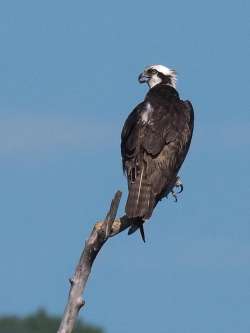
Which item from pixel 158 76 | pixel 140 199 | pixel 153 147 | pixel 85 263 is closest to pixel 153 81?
pixel 158 76

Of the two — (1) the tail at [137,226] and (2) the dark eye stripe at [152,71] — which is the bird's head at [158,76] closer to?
(2) the dark eye stripe at [152,71]

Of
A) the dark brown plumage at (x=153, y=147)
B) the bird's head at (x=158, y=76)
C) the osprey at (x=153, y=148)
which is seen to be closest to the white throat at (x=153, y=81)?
the bird's head at (x=158, y=76)

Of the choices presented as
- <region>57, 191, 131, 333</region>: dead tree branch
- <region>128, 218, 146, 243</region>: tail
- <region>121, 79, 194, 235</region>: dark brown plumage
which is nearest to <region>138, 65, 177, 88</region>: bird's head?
<region>121, 79, 194, 235</region>: dark brown plumage

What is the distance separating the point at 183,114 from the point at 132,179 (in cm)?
183

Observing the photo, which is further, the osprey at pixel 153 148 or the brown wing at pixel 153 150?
the brown wing at pixel 153 150

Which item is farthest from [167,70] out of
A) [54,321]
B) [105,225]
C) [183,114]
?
[54,321]

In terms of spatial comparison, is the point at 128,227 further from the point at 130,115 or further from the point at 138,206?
the point at 130,115

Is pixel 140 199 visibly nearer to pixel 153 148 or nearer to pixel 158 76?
pixel 153 148

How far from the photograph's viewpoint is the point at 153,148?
942 inches

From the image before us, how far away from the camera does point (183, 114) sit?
82.1 ft

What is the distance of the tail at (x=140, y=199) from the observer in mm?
22578

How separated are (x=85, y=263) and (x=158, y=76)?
274 inches

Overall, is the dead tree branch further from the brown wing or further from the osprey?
the brown wing

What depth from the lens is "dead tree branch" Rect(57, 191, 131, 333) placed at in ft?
66.5
